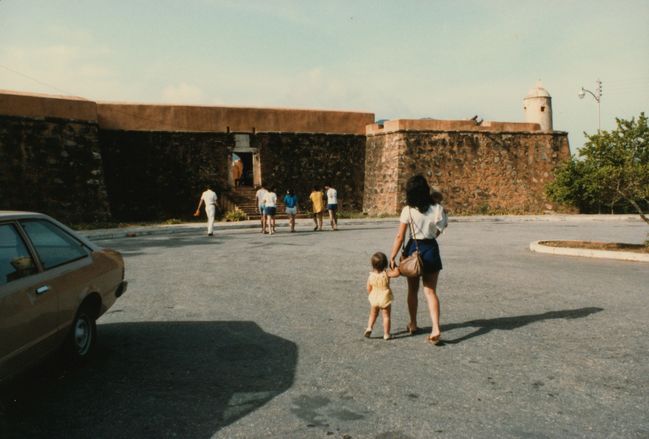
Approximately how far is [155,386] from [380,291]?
239 centimetres

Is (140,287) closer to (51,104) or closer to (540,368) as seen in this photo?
(540,368)

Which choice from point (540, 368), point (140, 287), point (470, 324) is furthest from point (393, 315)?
point (140, 287)

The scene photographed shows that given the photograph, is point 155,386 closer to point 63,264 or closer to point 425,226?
point 63,264

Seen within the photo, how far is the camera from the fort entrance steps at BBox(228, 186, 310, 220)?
26.2m

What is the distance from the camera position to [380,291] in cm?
576

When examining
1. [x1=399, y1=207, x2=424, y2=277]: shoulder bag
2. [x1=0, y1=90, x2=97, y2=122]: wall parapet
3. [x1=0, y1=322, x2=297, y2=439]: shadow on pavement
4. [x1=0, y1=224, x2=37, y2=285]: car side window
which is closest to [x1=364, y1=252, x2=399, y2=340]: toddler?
[x1=399, y1=207, x2=424, y2=277]: shoulder bag

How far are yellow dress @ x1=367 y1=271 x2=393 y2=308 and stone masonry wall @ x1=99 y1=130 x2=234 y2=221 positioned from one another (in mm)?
21987

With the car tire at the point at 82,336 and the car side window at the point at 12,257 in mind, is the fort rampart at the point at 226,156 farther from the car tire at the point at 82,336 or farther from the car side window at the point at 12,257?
the car side window at the point at 12,257

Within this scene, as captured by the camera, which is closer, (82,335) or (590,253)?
(82,335)

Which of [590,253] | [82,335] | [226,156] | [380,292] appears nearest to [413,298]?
[380,292]

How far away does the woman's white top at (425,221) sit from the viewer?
568 cm

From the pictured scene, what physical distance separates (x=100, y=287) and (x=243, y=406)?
2.03 metres

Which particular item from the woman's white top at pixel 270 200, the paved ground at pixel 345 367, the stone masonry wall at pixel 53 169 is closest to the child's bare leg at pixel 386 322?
the paved ground at pixel 345 367

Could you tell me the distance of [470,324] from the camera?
6273 millimetres
